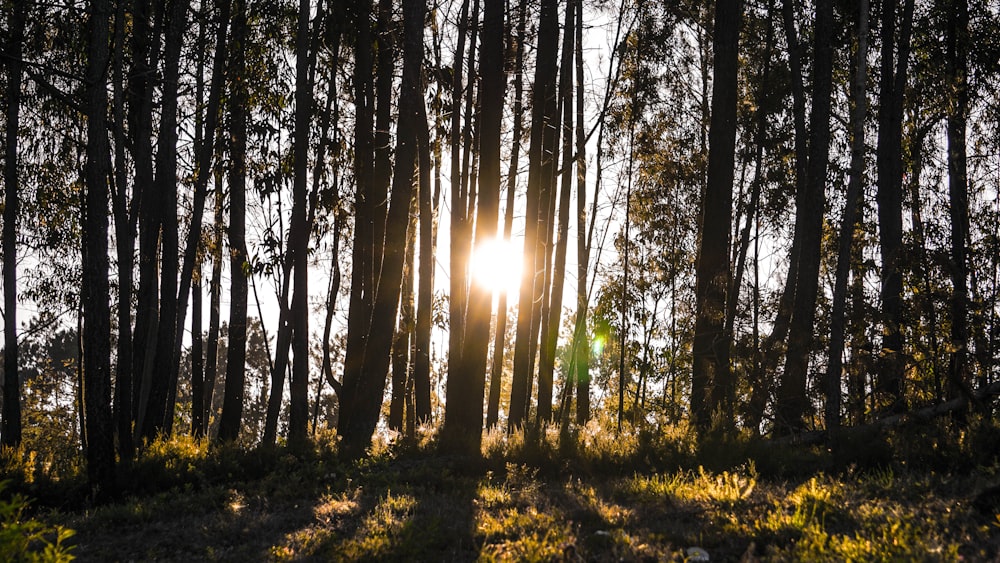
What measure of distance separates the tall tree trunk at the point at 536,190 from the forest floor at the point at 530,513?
5946 millimetres

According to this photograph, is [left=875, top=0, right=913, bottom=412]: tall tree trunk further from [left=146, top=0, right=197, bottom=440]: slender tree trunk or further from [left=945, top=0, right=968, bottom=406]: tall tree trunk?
[left=146, top=0, right=197, bottom=440]: slender tree trunk

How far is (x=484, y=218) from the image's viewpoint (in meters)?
11.6

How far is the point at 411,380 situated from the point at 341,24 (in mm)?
9845

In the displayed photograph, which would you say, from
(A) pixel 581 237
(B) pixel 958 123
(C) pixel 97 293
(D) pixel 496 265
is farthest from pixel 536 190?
(B) pixel 958 123

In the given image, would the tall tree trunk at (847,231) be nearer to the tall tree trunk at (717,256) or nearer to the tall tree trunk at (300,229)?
the tall tree trunk at (717,256)

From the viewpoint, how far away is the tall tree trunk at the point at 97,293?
8.55 meters

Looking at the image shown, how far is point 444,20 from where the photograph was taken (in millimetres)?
16438

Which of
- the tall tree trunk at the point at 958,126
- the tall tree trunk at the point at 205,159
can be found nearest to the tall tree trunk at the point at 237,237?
the tall tree trunk at the point at 205,159

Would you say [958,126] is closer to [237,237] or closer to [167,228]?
[237,237]

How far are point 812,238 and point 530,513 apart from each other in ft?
28.7

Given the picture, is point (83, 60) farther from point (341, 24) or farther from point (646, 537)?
point (646, 537)

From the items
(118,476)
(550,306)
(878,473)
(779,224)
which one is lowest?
(118,476)

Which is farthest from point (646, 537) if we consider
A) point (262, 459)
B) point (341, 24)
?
point (341, 24)

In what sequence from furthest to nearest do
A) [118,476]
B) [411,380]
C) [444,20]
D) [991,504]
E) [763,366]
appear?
[411,380] → [444,20] → [763,366] → [118,476] → [991,504]
